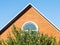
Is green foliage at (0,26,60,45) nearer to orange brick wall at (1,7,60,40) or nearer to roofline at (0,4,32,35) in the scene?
roofline at (0,4,32,35)

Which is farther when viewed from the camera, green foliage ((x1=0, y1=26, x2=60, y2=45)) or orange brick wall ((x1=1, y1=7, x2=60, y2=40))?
orange brick wall ((x1=1, y1=7, x2=60, y2=40))

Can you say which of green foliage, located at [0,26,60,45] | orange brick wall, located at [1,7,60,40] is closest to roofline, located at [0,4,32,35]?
orange brick wall, located at [1,7,60,40]

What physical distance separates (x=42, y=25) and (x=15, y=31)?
12.0 m

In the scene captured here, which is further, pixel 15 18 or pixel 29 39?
pixel 15 18

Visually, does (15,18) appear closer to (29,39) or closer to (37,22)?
(37,22)

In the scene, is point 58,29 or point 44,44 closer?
point 44,44

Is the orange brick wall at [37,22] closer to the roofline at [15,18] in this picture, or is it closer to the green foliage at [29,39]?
the roofline at [15,18]

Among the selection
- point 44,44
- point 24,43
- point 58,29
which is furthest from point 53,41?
point 58,29

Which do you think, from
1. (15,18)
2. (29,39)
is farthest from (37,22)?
(29,39)

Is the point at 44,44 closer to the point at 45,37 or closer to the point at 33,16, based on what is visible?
the point at 45,37

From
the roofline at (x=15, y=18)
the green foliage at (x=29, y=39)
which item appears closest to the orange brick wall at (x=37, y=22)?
the roofline at (x=15, y=18)

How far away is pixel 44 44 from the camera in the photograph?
16.2 meters

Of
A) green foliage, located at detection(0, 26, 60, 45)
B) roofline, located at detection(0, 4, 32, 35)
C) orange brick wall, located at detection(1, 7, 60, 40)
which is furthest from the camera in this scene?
orange brick wall, located at detection(1, 7, 60, 40)

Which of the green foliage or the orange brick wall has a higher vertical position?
the orange brick wall
